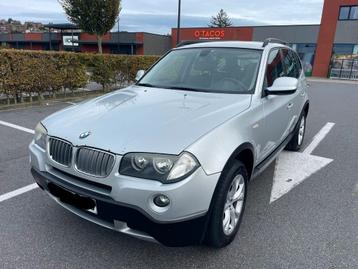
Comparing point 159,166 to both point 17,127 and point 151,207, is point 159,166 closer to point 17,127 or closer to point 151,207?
point 151,207

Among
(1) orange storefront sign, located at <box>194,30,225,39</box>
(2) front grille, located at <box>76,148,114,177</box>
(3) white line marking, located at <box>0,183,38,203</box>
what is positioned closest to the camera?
(2) front grille, located at <box>76,148,114,177</box>

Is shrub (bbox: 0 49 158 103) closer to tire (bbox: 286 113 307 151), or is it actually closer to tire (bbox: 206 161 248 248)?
tire (bbox: 286 113 307 151)

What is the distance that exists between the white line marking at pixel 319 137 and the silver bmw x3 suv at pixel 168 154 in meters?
2.25

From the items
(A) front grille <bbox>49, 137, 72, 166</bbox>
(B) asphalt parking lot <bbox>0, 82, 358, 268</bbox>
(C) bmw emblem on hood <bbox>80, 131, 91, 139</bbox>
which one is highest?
(C) bmw emblem on hood <bbox>80, 131, 91, 139</bbox>

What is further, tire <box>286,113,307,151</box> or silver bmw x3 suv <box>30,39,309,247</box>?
tire <box>286,113,307,151</box>

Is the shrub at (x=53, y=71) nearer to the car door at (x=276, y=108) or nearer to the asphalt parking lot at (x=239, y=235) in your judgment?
the asphalt parking lot at (x=239, y=235)

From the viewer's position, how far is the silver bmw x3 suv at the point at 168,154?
6.75 ft

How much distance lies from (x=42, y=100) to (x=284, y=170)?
7.43 metres

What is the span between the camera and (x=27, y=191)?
11.7 ft

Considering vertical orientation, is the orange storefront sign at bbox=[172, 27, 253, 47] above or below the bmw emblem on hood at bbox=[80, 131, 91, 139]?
above

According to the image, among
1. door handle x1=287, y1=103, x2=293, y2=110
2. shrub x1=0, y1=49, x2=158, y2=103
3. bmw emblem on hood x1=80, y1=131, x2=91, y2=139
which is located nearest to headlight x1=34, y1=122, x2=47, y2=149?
bmw emblem on hood x1=80, y1=131, x2=91, y2=139

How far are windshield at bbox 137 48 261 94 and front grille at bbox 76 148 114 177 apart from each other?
1.50 metres

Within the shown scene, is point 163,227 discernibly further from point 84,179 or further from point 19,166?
point 19,166

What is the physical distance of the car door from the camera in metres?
3.23
